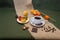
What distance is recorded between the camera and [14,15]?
177 centimetres

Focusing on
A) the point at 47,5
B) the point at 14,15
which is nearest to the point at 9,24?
the point at 14,15

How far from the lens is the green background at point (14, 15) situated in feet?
4.85

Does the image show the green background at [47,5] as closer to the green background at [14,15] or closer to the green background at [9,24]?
the green background at [14,15]

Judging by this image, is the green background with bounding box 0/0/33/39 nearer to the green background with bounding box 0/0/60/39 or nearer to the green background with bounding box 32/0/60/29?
the green background with bounding box 0/0/60/39

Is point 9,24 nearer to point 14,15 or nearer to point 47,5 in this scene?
point 14,15

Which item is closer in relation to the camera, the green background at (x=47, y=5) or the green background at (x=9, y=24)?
the green background at (x=9, y=24)

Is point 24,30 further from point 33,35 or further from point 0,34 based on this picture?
point 0,34

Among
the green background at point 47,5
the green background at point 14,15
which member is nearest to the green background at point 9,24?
the green background at point 14,15

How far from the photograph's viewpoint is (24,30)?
1.54m

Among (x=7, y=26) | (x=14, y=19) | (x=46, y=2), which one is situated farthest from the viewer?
(x=46, y=2)

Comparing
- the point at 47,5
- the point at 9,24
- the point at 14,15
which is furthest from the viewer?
the point at 47,5

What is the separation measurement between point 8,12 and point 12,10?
68 mm

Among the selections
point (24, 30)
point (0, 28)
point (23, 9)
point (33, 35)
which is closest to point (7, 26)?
point (0, 28)

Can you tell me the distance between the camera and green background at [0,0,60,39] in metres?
1.48
